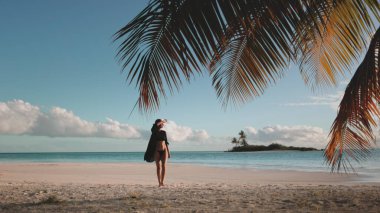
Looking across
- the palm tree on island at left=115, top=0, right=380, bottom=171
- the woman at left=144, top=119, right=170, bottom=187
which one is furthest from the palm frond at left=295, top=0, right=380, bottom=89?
the woman at left=144, top=119, right=170, bottom=187

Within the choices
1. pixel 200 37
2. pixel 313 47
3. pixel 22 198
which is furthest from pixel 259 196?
pixel 200 37

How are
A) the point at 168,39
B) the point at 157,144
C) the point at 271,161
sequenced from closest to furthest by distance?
the point at 168,39 < the point at 157,144 < the point at 271,161

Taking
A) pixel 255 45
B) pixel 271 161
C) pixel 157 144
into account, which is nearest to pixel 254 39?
pixel 255 45

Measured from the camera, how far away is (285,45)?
3121 millimetres

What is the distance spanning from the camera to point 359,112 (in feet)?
11.8

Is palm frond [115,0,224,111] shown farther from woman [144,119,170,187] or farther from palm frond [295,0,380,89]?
woman [144,119,170,187]

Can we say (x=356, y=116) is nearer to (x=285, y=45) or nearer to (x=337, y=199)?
(x=285, y=45)

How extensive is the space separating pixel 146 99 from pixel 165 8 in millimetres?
781

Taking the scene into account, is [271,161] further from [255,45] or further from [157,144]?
[255,45]

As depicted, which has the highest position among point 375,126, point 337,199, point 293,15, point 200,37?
point 293,15

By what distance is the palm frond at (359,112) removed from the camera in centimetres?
318

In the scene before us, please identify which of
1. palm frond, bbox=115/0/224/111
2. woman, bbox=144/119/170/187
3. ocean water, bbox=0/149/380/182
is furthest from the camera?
ocean water, bbox=0/149/380/182

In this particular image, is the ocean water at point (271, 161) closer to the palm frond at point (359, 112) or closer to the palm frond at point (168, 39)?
the palm frond at point (359, 112)

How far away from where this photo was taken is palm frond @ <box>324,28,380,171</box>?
3.18m
